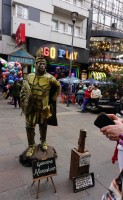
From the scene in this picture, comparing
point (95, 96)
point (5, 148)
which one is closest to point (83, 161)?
point (5, 148)

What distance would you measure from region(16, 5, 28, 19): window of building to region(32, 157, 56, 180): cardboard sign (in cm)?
1467

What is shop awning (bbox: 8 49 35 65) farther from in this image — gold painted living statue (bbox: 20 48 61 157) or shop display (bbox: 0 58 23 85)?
gold painted living statue (bbox: 20 48 61 157)

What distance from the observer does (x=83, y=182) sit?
3143 millimetres

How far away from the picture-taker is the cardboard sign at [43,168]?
289 centimetres

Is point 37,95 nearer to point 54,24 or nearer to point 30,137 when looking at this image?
point 30,137

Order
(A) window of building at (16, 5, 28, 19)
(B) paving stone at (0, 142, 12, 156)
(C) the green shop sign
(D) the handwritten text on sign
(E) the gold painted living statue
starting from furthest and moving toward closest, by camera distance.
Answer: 1. (A) window of building at (16, 5, 28, 19)
2. (C) the green shop sign
3. (B) paving stone at (0, 142, 12, 156)
4. (E) the gold painted living statue
5. (D) the handwritten text on sign

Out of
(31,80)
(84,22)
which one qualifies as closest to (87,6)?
(84,22)

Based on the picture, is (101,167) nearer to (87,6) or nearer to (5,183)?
(5,183)

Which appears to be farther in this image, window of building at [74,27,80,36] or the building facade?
window of building at [74,27,80,36]

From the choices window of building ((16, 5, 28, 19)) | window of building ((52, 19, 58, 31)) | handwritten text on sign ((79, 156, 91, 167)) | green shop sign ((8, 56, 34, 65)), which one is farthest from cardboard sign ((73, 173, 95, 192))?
window of building ((52, 19, 58, 31))

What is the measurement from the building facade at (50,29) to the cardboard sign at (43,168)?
13520mm

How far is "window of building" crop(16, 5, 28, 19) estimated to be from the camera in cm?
1477

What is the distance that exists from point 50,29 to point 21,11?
2876mm

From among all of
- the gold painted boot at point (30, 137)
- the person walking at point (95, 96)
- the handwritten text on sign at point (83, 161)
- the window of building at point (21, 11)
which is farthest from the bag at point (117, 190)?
the window of building at point (21, 11)
